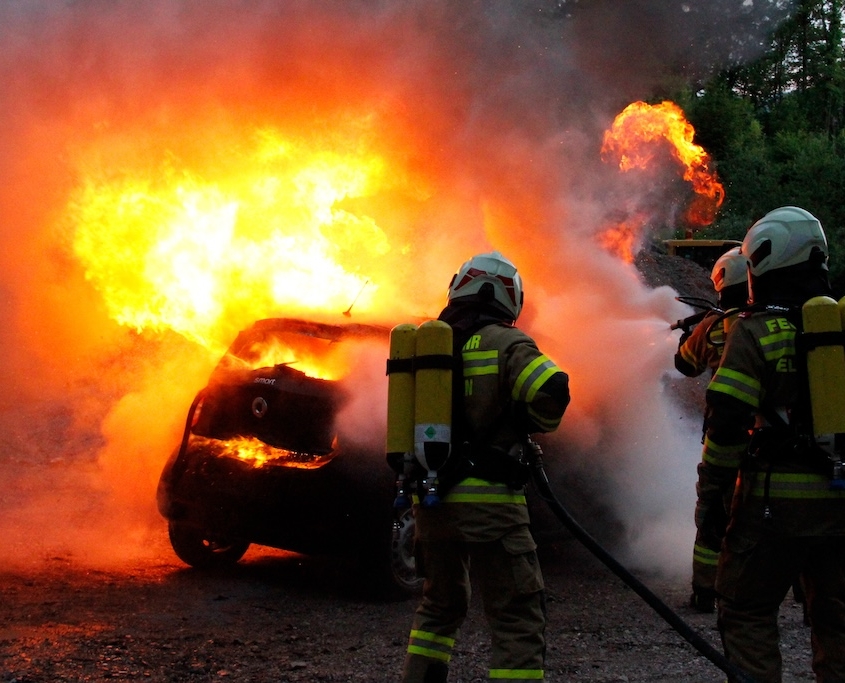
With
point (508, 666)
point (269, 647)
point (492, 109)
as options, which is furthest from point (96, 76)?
point (508, 666)

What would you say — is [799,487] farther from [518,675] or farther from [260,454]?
[260,454]

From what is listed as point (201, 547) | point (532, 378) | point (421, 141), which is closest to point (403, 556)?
point (201, 547)

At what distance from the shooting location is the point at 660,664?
16.7 feet

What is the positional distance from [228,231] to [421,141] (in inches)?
73.6

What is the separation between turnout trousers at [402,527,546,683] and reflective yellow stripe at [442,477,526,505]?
14 cm

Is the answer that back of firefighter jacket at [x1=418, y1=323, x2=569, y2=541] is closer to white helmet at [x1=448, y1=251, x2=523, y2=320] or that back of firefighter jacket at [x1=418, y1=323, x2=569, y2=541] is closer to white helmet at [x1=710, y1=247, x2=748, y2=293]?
white helmet at [x1=448, y1=251, x2=523, y2=320]

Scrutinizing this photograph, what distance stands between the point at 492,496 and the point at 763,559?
1.08 meters

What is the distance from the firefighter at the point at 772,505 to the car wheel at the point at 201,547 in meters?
3.66

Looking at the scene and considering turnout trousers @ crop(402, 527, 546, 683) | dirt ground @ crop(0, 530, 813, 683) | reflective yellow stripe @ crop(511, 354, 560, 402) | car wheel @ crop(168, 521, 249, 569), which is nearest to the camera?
turnout trousers @ crop(402, 527, 546, 683)

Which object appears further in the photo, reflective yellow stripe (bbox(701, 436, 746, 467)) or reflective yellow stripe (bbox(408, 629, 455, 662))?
reflective yellow stripe (bbox(408, 629, 455, 662))

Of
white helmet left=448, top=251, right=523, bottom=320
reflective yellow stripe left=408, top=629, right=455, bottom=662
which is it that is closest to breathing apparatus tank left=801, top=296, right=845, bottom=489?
white helmet left=448, top=251, right=523, bottom=320

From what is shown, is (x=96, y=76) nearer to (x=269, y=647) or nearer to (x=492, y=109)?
(x=492, y=109)

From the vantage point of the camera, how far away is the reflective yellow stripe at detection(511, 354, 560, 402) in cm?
388

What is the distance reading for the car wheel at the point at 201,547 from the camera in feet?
21.4
